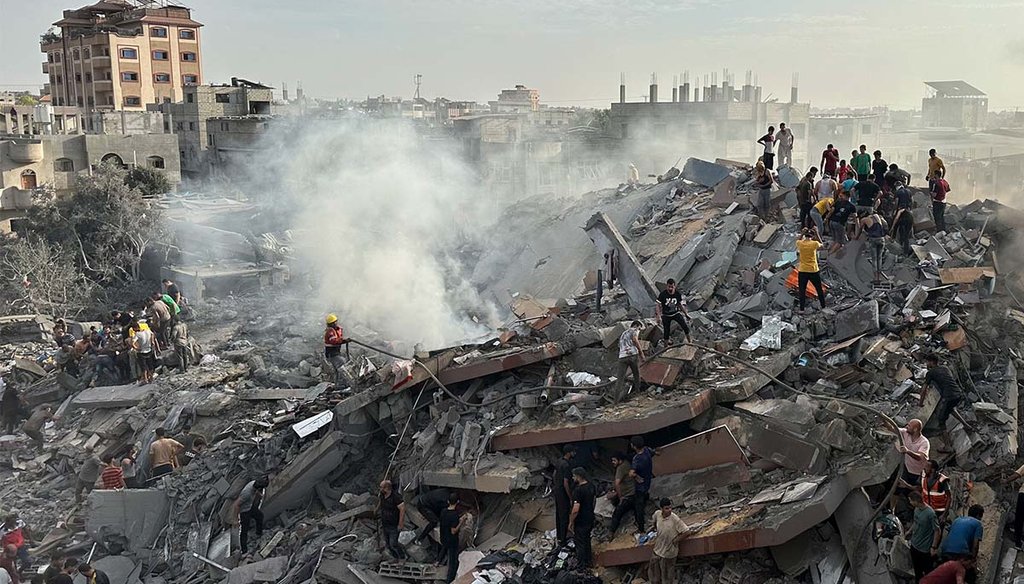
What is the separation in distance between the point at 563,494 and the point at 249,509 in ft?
11.4

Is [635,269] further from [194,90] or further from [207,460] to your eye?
[194,90]

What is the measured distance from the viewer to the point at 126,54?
51062 mm

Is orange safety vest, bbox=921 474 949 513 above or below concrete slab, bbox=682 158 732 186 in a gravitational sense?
below

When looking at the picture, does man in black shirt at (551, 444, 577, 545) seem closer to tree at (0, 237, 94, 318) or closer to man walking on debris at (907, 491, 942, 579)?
man walking on debris at (907, 491, 942, 579)

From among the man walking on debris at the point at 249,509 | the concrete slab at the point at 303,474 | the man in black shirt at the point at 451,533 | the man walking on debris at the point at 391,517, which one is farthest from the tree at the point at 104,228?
the man in black shirt at the point at 451,533

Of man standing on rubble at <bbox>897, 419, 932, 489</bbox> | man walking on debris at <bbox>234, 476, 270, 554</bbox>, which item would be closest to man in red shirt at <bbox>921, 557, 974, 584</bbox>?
man standing on rubble at <bbox>897, 419, 932, 489</bbox>

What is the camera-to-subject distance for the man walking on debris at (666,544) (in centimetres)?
628

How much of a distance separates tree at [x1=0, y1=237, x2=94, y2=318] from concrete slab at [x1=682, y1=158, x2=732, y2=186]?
16353 millimetres

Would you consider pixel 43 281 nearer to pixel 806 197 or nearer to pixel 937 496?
pixel 806 197

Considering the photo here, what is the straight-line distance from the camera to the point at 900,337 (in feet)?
28.5

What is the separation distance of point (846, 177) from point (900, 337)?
15.3ft

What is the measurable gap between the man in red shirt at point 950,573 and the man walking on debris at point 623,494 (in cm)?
222

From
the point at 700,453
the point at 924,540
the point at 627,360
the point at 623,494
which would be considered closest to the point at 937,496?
the point at 924,540

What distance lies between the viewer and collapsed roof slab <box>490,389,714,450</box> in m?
7.54
